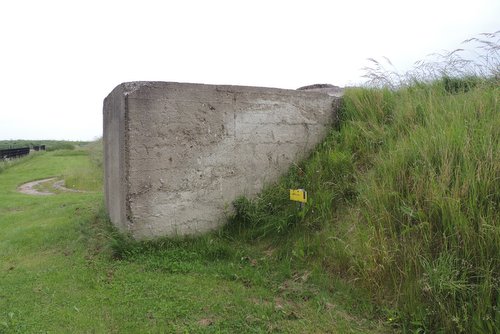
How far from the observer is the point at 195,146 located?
4.59 metres

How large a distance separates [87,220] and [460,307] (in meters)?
5.63

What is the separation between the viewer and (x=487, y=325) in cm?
230

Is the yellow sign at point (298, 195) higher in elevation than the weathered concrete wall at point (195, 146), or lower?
lower

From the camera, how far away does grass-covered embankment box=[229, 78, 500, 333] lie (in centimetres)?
253

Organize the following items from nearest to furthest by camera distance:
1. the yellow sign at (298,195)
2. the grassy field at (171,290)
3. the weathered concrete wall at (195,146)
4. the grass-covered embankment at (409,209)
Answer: the grass-covered embankment at (409,209), the grassy field at (171,290), the yellow sign at (298,195), the weathered concrete wall at (195,146)

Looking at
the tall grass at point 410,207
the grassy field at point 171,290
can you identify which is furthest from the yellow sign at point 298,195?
the grassy field at point 171,290

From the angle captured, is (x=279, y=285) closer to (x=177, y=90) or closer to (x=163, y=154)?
(x=163, y=154)

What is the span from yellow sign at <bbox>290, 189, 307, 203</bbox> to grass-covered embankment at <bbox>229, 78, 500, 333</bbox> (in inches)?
4.8

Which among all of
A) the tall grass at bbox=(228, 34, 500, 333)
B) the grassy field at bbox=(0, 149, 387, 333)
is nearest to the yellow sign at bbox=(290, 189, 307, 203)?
the tall grass at bbox=(228, 34, 500, 333)

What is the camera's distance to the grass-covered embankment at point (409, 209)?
253cm

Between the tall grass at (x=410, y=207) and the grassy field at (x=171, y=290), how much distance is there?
9.4 inches

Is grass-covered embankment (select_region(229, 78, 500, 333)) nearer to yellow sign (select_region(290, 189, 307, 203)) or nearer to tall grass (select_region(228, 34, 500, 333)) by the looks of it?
tall grass (select_region(228, 34, 500, 333))

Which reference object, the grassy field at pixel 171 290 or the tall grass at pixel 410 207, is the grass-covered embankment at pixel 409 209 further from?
the grassy field at pixel 171 290

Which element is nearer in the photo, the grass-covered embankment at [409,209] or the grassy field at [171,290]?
the grass-covered embankment at [409,209]
